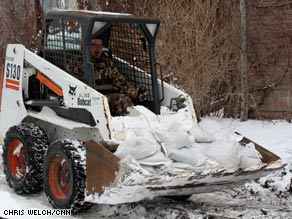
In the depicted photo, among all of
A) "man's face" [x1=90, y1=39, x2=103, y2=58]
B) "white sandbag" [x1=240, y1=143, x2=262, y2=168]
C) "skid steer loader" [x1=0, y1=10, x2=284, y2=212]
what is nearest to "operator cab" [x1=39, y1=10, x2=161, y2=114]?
"skid steer loader" [x1=0, y1=10, x2=284, y2=212]

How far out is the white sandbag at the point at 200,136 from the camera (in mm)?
7090

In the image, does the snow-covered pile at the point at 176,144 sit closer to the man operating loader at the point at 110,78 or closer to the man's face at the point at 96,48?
the man operating loader at the point at 110,78

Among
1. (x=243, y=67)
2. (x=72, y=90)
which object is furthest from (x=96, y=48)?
(x=243, y=67)

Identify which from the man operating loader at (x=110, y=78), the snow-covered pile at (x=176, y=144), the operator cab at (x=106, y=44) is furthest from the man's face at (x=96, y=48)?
the snow-covered pile at (x=176, y=144)

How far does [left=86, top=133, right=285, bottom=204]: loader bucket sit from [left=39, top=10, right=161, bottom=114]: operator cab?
1341 millimetres

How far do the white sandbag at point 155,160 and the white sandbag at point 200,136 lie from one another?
27.3 inches

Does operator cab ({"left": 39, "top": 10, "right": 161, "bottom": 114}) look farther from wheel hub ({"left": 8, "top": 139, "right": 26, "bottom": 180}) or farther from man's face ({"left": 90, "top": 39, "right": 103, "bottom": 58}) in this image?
wheel hub ({"left": 8, "top": 139, "right": 26, "bottom": 180})

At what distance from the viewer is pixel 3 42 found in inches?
705

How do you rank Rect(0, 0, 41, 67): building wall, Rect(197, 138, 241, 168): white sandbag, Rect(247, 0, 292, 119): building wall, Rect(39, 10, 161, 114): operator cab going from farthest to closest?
Rect(0, 0, 41, 67): building wall < Rect(247, 0, 292, 119): building wall < Rect(39, 10, 161, 114): operator cab < Rect(197, 138, 241, 168): white sandbag

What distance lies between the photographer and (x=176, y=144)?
22.0 feet

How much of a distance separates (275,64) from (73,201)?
625 cm

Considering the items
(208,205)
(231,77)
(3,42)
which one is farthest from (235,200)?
(3,42)

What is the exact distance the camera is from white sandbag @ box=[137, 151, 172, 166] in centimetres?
635

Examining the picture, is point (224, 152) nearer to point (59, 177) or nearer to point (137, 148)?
point (137, 148)
